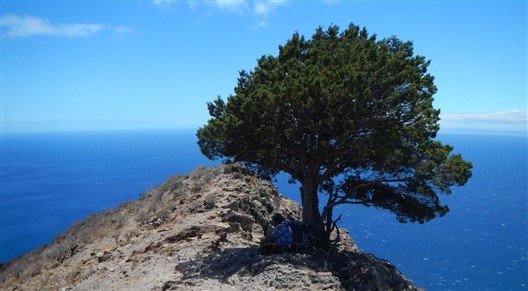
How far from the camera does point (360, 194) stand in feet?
54.6

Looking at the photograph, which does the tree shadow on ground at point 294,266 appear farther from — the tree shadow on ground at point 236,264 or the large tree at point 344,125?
the large tree at point 344,125

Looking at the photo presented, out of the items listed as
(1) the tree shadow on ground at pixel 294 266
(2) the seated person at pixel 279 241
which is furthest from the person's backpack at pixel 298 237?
(1) the tree shadow on ground at pixel 294 266

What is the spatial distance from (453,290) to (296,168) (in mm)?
31545

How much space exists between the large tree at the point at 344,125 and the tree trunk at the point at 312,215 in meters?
0.04

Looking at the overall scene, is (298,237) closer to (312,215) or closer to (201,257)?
(312,215)

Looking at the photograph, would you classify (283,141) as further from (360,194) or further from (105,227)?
(105,227)

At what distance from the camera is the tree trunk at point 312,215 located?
1516cm

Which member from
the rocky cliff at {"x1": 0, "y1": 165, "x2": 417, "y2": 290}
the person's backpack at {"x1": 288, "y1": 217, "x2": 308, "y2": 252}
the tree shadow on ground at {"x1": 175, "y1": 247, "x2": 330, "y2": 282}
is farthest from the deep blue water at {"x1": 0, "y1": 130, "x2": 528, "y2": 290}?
the tree shadow on ground at {"x1": 175, "y1": 247, "x2": 330, "y2": 282}

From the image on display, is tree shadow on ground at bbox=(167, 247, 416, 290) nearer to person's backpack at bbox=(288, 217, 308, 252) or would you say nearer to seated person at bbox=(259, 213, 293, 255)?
person's backpack at bbox=(288, 217, 308, 252)

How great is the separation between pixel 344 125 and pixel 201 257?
22.0ft

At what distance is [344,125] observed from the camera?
41.7ft

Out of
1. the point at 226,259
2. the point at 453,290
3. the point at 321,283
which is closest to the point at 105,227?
the point at 226,259

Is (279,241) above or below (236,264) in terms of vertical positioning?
above

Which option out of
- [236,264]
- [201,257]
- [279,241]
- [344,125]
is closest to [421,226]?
[279,241]
